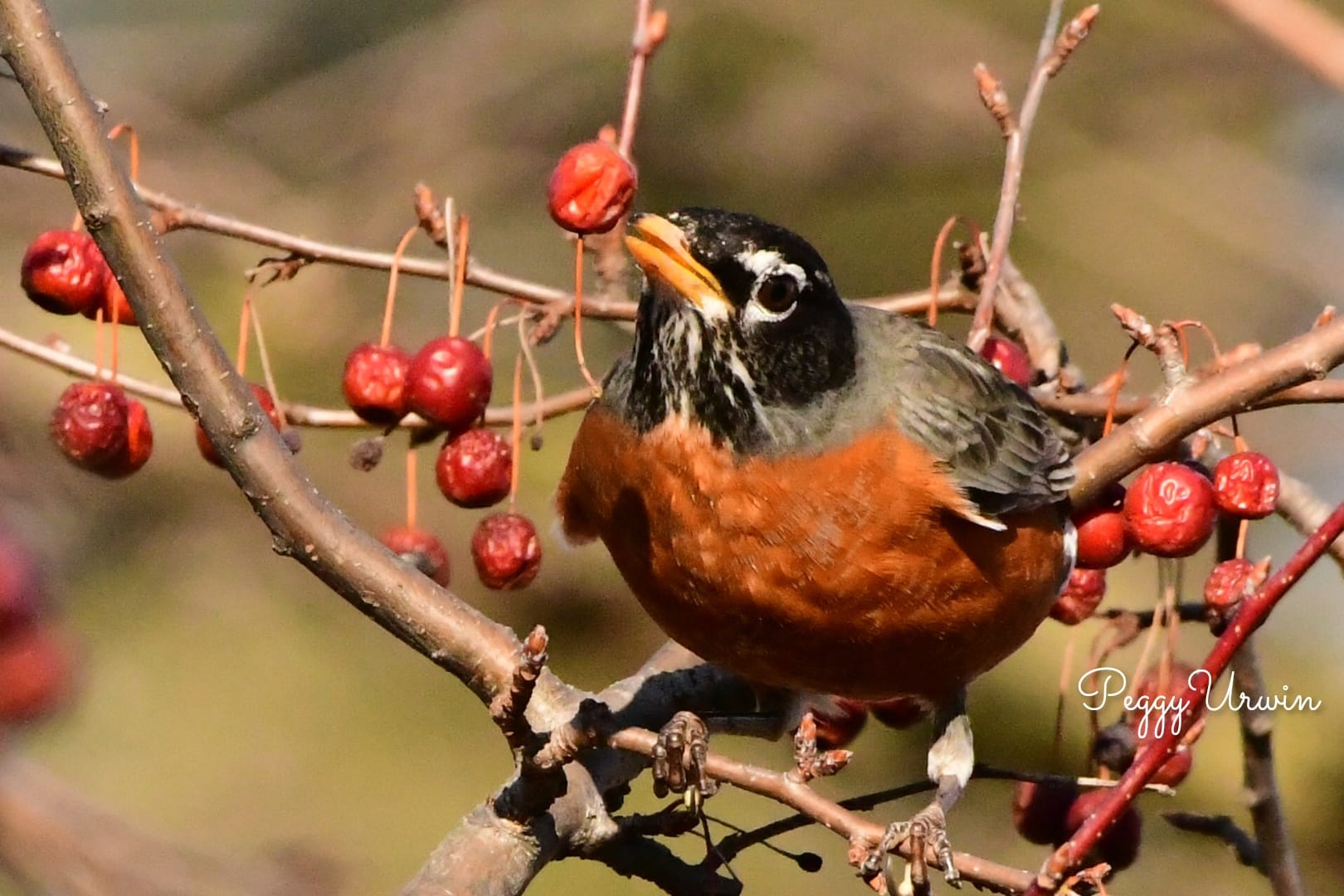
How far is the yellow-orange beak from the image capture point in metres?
2.67

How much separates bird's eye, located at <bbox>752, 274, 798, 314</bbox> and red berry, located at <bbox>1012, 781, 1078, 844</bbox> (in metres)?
1.05

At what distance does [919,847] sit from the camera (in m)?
2.43

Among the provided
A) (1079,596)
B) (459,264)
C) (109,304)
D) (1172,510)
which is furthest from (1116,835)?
(109,304)

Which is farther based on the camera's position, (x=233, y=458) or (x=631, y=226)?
(x=631, y=226)

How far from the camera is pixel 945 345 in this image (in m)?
→ 3.39

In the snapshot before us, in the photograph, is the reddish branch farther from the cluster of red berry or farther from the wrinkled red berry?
the wrinkled red berry

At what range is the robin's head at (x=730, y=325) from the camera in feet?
8.90

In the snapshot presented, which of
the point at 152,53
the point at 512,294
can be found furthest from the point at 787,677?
the point at 152,53

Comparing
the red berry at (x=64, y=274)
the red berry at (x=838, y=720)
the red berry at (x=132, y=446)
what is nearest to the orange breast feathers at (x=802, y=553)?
the red berry at (x=838, y=720)

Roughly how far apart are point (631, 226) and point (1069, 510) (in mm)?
1133

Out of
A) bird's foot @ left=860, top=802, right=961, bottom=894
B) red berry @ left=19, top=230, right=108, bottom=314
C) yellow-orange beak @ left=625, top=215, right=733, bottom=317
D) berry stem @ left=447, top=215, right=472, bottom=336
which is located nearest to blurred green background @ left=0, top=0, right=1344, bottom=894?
red berry @ left=19, top=230, right=108, bottom=314

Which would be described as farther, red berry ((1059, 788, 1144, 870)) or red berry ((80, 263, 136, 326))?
red berry ((1059, 788, 1144, 870))

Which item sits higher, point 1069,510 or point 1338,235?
point 1338,235

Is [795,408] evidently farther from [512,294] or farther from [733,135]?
[733,135]
